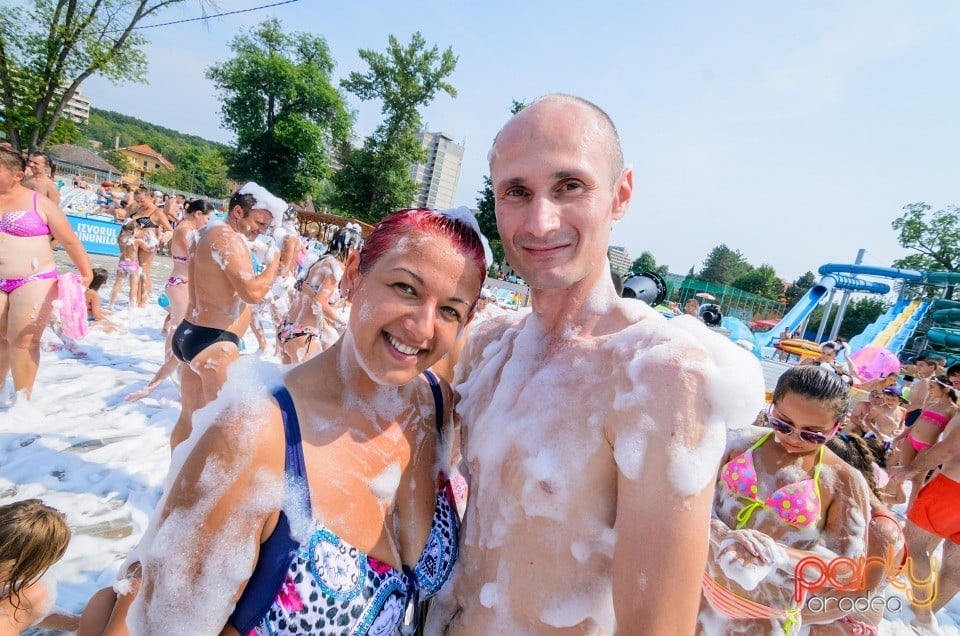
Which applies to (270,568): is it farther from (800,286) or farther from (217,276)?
(800,286)

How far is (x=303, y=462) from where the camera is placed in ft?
3.74

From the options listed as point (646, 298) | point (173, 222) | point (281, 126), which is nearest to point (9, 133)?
point (173, 222)

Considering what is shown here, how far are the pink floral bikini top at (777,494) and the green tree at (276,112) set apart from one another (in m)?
33.1

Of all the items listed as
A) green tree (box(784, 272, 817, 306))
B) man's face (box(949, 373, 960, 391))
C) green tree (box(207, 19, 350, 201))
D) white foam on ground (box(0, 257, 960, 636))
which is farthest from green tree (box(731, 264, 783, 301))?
white foam on ground (box(0, 257, 960, 636))

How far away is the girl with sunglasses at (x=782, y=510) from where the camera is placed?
1.96 m

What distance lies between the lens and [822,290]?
27328 mm

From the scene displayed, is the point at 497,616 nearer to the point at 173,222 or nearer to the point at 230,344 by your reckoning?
the point at 230,344

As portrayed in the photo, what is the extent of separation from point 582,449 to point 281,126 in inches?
1336

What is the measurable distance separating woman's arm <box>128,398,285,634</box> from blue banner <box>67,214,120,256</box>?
14164 mm

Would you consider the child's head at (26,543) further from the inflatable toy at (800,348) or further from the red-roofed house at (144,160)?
the red-roofed house at (144,160)

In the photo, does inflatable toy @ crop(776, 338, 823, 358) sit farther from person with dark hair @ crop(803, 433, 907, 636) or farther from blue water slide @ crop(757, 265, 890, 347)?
person with dark hair @ crop(803, 433, 907, 636)

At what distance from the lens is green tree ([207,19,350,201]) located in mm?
30312

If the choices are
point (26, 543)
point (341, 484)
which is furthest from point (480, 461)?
point (26, 543)

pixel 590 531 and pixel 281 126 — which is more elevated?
pixel 281 126
